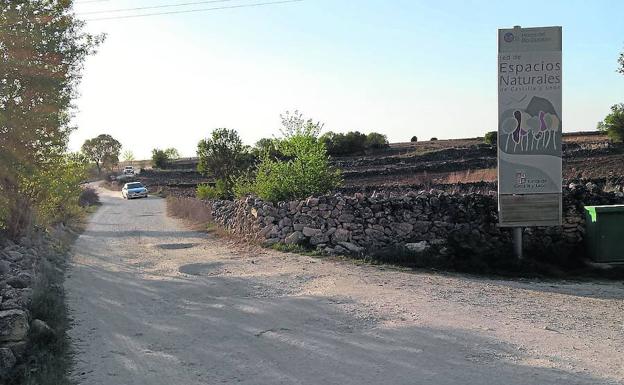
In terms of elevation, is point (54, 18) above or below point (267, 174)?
above

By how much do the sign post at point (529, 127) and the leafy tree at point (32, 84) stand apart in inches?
356

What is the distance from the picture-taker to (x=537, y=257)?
1259 centimetres

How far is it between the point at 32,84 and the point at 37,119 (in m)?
0.62

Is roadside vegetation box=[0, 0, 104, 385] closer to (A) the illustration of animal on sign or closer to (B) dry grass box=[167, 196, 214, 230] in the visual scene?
(B) dry grass box=[167, 196, 214, 230]

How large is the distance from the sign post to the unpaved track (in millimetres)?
1906

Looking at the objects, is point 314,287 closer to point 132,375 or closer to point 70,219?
point 132,375

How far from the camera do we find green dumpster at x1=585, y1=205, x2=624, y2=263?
11.9 meters

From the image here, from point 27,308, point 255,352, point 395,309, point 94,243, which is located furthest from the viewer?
point 94,243

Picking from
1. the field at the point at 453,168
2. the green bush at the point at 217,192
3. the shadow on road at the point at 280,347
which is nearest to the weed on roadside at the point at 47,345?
the shadow on road at the point at 280,347

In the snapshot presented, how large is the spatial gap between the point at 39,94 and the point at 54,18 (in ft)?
5.72

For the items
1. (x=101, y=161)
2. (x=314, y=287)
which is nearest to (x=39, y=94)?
(x=314, y=287)

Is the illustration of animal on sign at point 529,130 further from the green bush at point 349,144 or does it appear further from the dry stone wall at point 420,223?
the green bush at point 349,144

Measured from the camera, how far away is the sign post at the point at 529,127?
11742mm

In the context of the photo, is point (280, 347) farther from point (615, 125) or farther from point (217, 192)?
point (615, 125)
